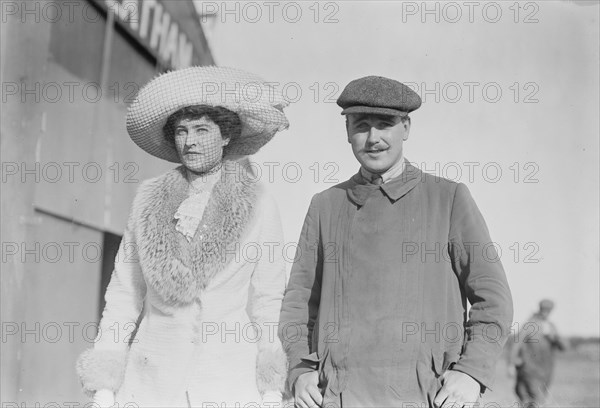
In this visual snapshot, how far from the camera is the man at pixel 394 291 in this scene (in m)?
2.64

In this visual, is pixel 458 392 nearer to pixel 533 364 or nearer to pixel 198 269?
pixel 198 269

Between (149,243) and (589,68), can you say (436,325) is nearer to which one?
(149,243)

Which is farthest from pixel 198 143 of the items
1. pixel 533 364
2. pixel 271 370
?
pixel 533 364

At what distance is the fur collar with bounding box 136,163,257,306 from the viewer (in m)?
2.96

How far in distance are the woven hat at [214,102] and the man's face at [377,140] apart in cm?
49

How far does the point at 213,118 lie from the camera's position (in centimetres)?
312

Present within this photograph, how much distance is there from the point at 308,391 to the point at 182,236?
73 centimetres

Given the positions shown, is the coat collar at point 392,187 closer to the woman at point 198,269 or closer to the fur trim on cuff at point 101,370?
the woman at point 198,269

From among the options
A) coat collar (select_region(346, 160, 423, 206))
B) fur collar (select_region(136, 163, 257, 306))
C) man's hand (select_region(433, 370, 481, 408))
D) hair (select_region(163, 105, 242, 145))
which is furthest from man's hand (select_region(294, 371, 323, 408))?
hair (select_region(163, 105, 242, 145))

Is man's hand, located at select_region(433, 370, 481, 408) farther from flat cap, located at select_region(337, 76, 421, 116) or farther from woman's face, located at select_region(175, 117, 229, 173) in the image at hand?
woman's face, located at select_region(175, 117, 229, 173)

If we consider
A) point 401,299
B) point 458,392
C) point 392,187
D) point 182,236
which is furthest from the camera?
point 182,236

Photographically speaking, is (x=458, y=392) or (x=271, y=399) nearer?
(x=458, y=392)

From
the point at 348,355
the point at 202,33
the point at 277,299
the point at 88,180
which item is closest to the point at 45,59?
the point at 88,180

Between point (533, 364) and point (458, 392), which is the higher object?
point (458, 392)
